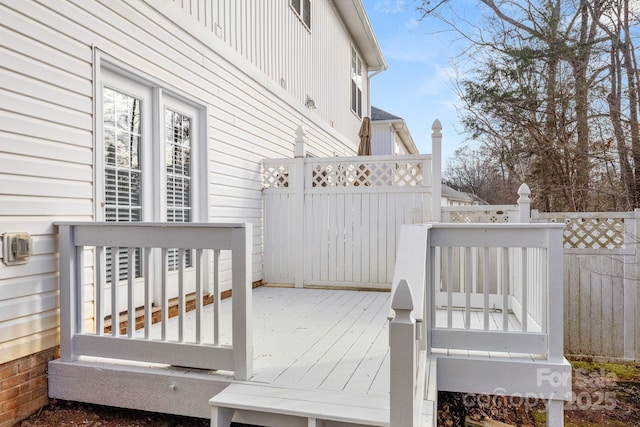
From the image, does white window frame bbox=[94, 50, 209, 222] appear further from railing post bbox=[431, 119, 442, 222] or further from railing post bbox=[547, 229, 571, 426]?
railing post bbox=[547, 229, 571, 426]

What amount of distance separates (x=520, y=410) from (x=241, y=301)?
11.2ft

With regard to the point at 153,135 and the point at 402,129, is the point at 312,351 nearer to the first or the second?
the point at 153,135

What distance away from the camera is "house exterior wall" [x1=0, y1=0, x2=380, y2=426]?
8.43 feet

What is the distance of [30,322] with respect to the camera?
2.70 m

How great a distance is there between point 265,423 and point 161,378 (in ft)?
2.57

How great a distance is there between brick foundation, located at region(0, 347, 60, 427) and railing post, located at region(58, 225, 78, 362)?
13 centimetres

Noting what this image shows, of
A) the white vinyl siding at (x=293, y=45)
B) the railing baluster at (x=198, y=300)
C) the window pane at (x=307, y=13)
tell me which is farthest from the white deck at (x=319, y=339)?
the window pane at (x=307, y=13)

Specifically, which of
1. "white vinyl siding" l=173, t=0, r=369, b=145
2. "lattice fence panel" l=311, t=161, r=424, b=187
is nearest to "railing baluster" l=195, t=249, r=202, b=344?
"white vinyl siding" l=173, t=0, r=369, b=145

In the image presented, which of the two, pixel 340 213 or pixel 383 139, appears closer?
pixel 340 213

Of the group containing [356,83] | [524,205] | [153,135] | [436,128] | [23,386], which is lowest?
[23,386]

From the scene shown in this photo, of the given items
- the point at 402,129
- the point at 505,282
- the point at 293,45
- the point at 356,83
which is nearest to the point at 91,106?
the point at 505,282

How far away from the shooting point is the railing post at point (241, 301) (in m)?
2.52

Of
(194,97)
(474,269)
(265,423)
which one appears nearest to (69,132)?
(194,97)

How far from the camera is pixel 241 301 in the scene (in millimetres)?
2537
